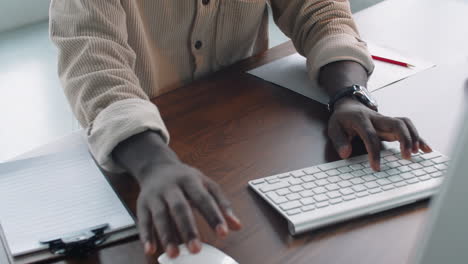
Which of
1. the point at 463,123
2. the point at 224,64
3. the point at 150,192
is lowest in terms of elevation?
the point at 224,64

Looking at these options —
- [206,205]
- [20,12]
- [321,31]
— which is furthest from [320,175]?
[20,12]

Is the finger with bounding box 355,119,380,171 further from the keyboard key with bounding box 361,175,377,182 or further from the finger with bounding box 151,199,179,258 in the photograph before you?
the finger with bounding box 151,199,179,258

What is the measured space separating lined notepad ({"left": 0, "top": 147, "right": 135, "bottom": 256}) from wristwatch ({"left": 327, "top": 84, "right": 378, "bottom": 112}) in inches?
18.0

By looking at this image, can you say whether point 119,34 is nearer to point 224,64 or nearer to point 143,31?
point 143,31

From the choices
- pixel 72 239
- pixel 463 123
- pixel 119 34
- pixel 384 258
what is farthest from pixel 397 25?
pixel 463 123

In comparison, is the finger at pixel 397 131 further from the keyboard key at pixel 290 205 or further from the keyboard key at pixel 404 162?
the keyboard key at pixel 290 205

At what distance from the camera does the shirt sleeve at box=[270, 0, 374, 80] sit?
110 centimetres

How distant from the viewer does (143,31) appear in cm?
110

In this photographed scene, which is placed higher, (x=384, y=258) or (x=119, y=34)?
(x=119, y=34)

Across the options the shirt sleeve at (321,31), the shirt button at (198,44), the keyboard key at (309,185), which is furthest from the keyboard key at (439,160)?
the shirt button at (198,44)

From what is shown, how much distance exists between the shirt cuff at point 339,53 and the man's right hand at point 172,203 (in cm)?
48

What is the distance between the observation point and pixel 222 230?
0.62 metres

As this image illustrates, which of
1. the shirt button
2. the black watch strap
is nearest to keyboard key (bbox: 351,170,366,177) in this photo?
the black watch strap

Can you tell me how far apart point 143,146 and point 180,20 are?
1.48 feet
